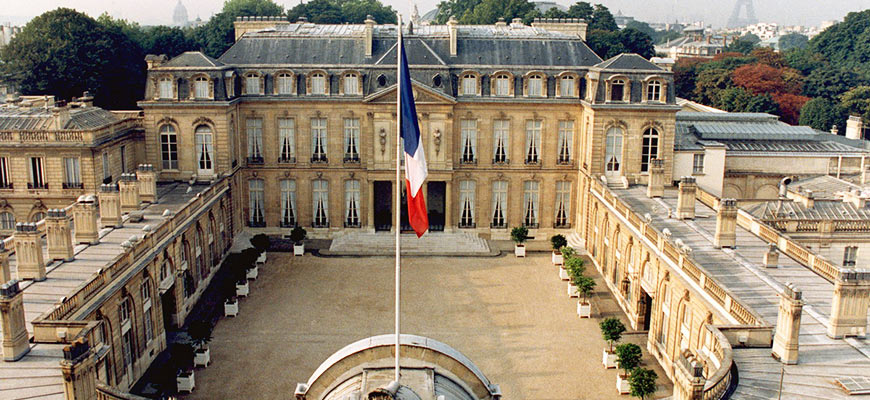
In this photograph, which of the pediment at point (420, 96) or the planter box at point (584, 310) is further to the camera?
the pediment at point (420, 96)

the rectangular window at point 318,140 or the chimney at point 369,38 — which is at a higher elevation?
the chimney at point 369,38

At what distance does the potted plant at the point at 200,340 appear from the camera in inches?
1265

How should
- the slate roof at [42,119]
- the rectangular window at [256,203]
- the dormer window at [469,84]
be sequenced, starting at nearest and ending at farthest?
the slate roof at [42,119] < the dormer window at [469,84] < the rectangular window at [256,203]

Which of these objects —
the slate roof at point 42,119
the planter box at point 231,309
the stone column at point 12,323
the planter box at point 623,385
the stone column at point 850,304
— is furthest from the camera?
the slate roof at point 42,119

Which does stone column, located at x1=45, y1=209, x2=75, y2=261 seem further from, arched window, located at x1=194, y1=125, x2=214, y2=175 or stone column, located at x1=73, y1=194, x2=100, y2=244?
arched window, located at x1=194, y1=125, x2=214, y2=175

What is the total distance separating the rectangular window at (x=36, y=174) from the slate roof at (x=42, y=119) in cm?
178

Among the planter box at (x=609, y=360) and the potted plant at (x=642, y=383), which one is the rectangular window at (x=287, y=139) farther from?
the potted plant at (x=642, y=383)

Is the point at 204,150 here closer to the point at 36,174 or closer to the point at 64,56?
the point at 36,174

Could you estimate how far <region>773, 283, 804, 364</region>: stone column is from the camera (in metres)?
22.0

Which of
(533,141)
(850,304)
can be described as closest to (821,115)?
(533,141)

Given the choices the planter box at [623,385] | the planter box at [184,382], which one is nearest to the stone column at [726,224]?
the planter box at [623,385]

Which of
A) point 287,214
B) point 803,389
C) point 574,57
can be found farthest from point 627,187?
point 803,389

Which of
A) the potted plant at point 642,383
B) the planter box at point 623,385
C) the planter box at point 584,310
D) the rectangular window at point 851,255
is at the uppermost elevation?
the rectangular window at point 851,255

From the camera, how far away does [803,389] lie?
21203 mm
